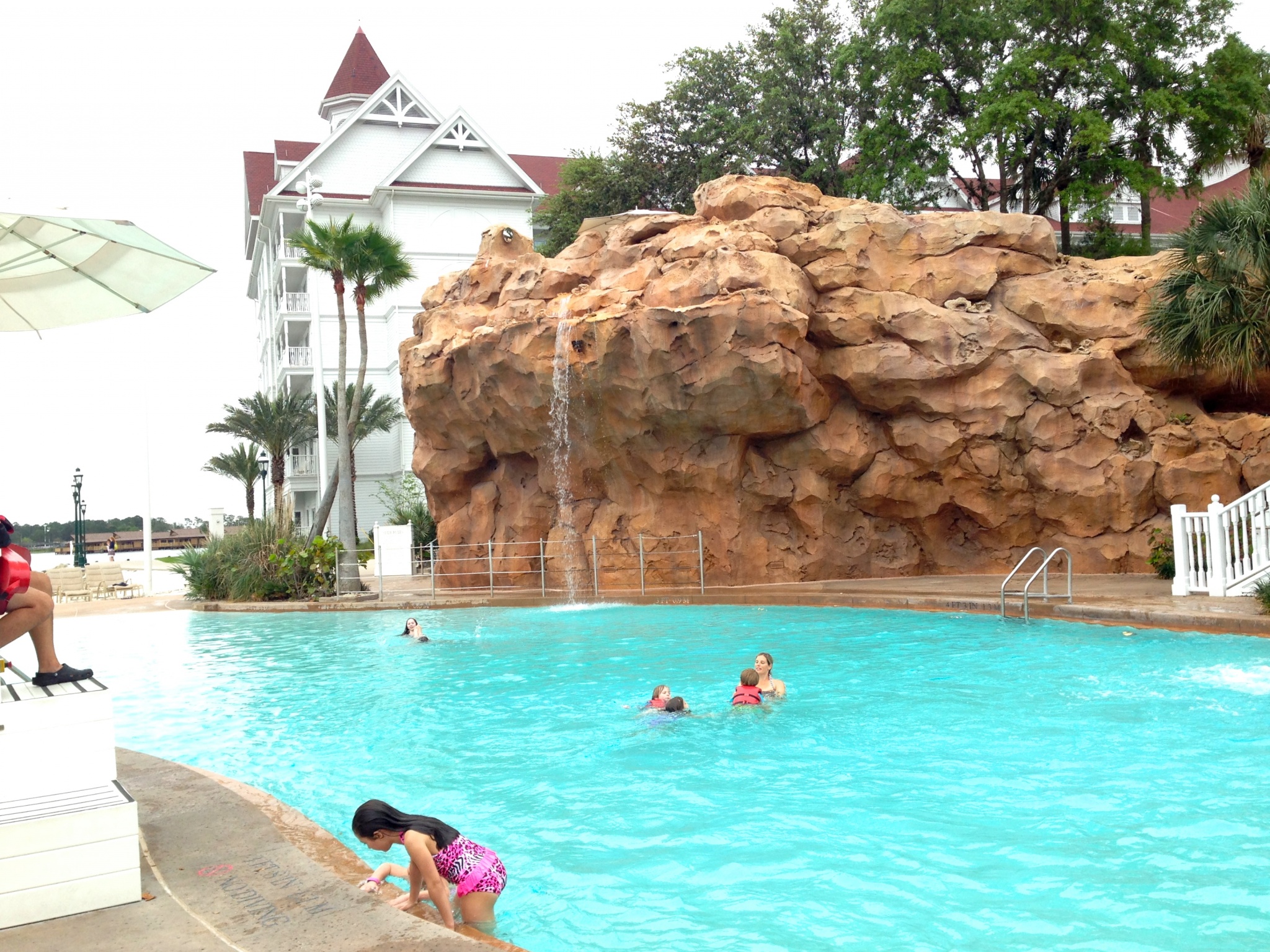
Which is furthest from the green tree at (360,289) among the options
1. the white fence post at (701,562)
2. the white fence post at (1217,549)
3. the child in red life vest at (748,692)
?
the white fence post at (1217,549)

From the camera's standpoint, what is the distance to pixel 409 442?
4131 cm

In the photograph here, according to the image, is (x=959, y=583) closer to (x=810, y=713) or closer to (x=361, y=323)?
(x=810, y=713)

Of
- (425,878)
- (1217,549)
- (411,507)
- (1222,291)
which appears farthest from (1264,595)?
(411,507)

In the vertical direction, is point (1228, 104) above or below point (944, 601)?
above

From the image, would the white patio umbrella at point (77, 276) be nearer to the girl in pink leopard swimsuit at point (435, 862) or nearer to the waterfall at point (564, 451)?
the girl in pink leopard swimsuit at point (435, 862)

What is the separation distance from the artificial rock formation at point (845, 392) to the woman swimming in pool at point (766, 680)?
8.97 m

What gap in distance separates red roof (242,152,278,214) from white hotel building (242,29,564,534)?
11.6 feet

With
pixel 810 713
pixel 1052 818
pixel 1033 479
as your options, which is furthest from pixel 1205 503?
pixel 1052 818

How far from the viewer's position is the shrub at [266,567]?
76.8ft

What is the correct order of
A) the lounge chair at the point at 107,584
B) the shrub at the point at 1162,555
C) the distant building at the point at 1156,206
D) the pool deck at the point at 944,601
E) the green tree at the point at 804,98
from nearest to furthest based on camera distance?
the pool deck at the point at 944,601
the shrub at the point at 1162,555
the lounge chair at the point at 107,584
the green tree at the point at 804,98
the distant building at the point at 1156,206

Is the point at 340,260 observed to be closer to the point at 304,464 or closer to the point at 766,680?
the point at 766,680

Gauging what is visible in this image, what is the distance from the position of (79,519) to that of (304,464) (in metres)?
8.87

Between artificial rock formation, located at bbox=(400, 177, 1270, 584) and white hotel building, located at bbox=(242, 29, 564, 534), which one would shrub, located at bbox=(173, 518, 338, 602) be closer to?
artificial rock formation, located at bbox=(400, 177, 1270, 584)

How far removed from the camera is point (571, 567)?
2206cm
